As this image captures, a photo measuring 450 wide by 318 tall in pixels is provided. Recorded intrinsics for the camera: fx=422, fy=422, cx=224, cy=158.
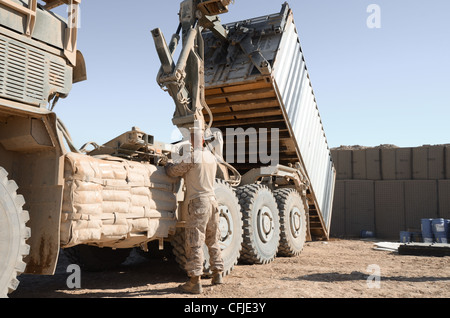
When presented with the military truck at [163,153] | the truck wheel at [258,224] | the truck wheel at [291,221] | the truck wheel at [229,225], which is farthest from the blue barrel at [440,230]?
the truck wheel at [229,225]

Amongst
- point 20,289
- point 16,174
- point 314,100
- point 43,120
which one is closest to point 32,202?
point 16,174

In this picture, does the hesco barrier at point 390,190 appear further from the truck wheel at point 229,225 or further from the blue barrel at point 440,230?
the truck wheel at point 229,225

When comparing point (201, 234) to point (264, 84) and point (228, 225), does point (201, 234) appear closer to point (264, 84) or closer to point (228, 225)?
point (228, 225)

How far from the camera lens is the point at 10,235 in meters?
3.12

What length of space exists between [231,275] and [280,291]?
49.7 inches

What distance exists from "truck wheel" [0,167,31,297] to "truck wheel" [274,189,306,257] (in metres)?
4.98

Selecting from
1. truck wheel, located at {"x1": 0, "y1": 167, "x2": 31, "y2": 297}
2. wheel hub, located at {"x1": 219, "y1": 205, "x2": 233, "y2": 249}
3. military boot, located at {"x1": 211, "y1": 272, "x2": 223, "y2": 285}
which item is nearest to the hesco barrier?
wheel hub, located at {"x1": 219, "y1": 205, "x2": 233, "y2": 249}

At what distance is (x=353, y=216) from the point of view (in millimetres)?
12289

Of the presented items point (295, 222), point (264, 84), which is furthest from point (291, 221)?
point (264, 84)

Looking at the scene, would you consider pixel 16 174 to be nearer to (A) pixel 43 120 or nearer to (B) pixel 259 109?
(A) pixel 43 120

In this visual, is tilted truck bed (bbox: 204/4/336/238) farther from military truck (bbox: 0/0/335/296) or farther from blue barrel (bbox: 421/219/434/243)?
blue barrel (bbox: 421/219/434/243)

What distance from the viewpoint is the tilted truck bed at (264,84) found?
7117 mm

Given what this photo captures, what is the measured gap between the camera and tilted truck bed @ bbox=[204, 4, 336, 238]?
23.4ft

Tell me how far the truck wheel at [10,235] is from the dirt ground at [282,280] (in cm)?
133
